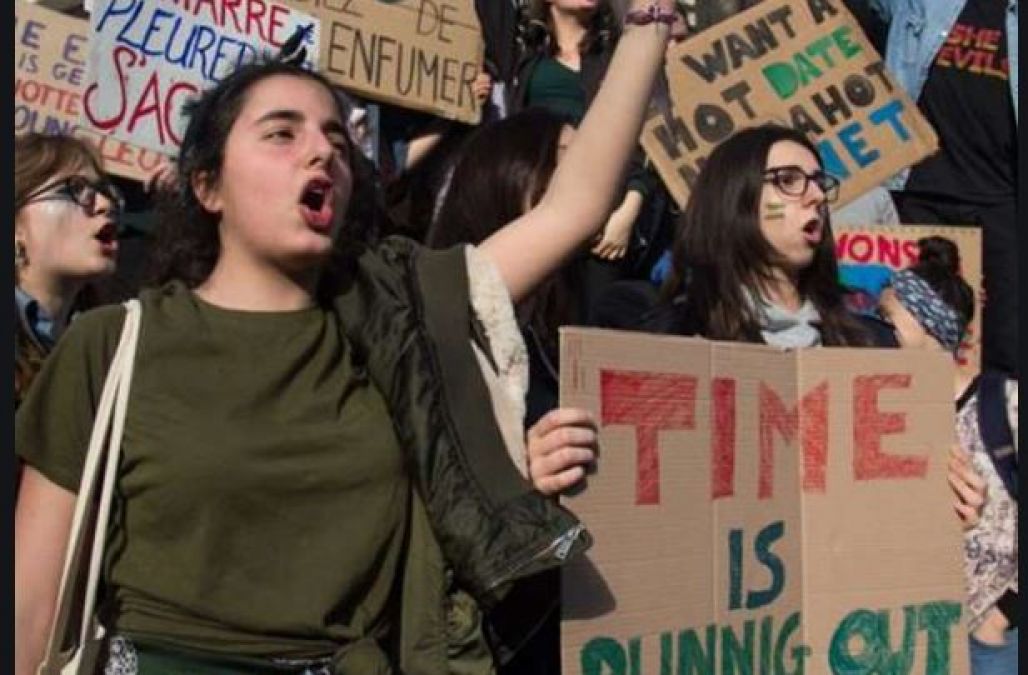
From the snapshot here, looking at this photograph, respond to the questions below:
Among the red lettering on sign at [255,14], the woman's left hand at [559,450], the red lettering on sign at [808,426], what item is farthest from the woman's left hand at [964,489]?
the red lettering on sign at [255,14]

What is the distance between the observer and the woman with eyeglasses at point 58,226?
12.2ft

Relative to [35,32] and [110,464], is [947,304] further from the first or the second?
[110,464]

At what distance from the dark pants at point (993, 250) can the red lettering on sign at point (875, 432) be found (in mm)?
2418

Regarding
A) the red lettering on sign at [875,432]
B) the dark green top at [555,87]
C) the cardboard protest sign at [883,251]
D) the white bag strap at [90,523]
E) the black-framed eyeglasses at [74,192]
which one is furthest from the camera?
the cardboard protest sign at [883,251]

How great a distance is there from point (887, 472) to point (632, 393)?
25.7 inches

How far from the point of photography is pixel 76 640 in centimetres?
234

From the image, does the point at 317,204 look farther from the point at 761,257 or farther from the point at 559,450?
the point at 761,257

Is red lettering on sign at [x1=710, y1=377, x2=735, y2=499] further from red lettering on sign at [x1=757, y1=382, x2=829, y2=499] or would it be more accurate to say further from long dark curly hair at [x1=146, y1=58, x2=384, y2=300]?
long dark curly hair at [x1=146, y1=58, x2=384, y2=300]

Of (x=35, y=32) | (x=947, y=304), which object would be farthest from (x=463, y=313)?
(x=947, y=304)

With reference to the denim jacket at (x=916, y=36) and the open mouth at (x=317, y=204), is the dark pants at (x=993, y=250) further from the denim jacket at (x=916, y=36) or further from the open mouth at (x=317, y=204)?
the open mouth at (x=317, y=204)

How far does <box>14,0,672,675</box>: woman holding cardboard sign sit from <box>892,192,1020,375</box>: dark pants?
3315 millimetres

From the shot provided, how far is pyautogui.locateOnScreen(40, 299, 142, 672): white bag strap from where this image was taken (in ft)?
7.57

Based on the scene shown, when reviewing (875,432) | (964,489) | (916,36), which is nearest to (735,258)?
(875,432)

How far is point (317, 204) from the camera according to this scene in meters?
2.49
